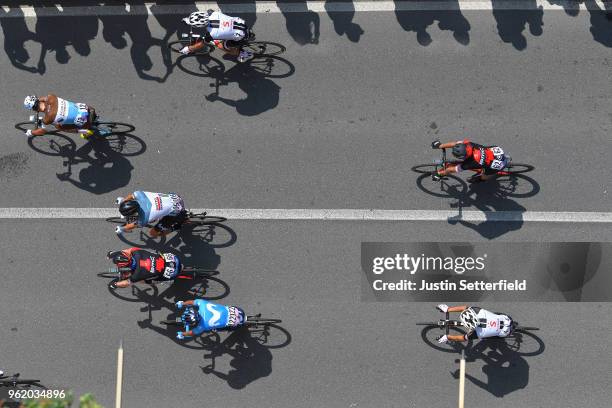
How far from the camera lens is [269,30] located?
1677 centimetres

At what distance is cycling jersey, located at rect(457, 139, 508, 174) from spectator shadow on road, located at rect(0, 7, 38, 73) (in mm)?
11688

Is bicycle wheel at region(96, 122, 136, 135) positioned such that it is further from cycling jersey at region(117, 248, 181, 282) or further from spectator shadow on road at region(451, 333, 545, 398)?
spectator shadow on road at region(451, 333, 545, 398)

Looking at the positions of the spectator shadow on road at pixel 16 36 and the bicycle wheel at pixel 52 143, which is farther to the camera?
the spectator shadow on road at pixel 16 36

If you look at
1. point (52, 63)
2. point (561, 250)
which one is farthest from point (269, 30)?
point (561, 250)

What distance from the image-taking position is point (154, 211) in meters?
14.9

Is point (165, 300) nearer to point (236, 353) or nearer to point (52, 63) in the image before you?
point (236, 353)

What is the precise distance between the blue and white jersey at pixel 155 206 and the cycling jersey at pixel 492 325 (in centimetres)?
789

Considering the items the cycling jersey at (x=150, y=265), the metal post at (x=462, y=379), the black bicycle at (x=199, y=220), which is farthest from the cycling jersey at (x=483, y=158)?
the cycling jersey at (x=150, y=265)

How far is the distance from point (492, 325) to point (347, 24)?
28.4 ft

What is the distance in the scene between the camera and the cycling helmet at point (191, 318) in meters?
14.9

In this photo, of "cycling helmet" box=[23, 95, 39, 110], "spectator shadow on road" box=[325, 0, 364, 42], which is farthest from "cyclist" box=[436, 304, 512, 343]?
"cycling helmet" box=[23, 95, 39, 110]

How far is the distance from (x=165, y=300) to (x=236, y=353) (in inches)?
91.4

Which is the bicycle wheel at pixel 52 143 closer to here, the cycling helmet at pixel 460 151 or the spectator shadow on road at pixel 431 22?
the spectator shadow on road at pixel 431 22

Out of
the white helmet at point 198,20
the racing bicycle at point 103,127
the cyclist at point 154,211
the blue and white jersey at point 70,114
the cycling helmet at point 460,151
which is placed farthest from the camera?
the racing bicycle at point 103,127
